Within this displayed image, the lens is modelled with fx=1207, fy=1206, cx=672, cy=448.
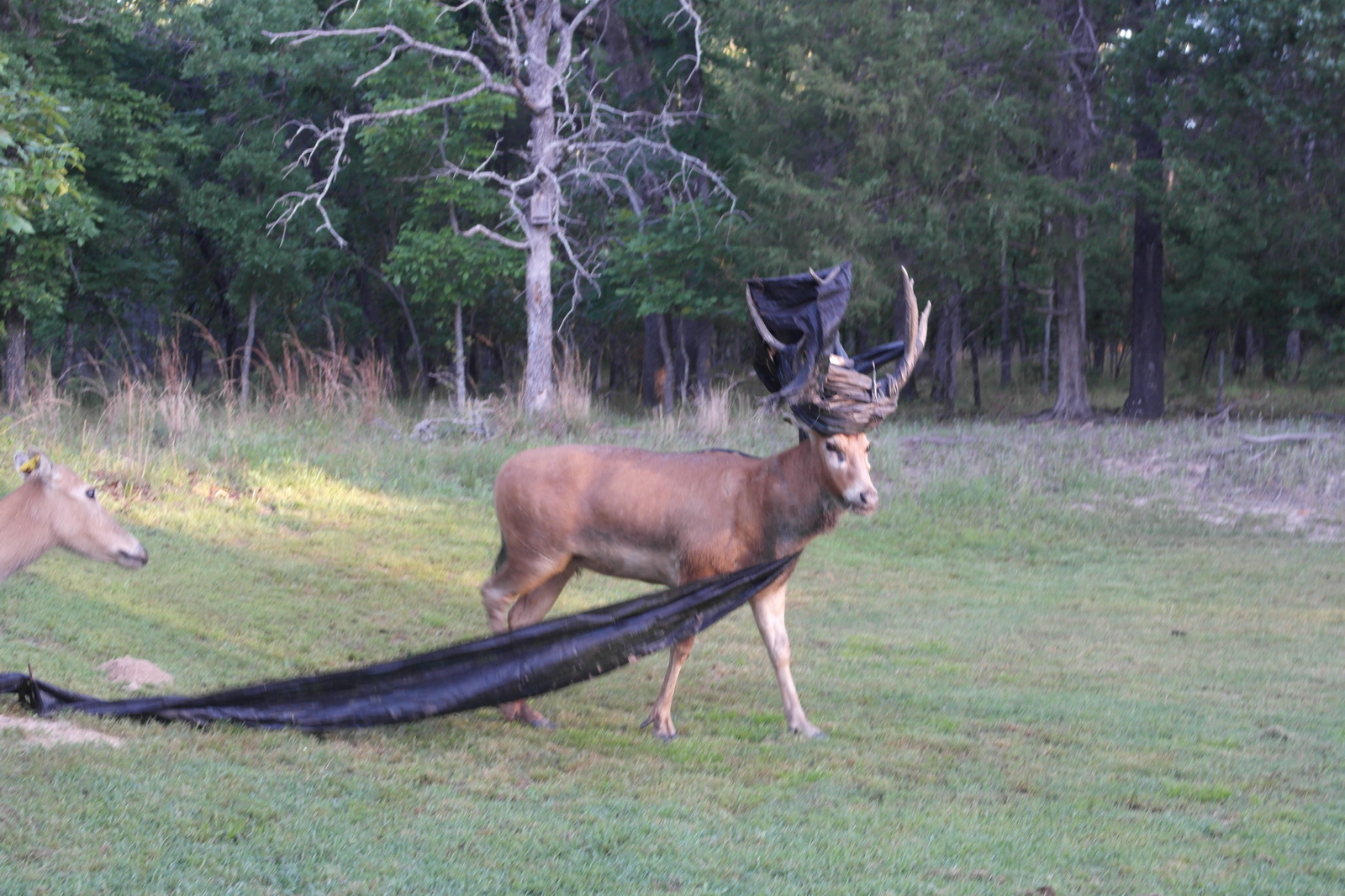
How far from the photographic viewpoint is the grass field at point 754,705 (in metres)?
4.88

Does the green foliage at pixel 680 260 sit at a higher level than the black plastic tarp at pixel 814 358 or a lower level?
higher

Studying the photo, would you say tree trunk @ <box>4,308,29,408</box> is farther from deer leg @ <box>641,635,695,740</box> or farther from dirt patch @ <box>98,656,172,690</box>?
deer leg @ <box>641,635,695,740</box>

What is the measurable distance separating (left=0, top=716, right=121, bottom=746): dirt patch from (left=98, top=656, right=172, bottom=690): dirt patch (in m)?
1.20

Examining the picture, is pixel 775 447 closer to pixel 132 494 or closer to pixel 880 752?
pixel 132 494

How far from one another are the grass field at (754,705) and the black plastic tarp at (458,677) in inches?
6.5

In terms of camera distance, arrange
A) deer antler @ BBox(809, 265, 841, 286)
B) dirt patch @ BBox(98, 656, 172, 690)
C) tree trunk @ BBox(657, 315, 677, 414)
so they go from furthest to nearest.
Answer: tree trunk @ BBox(657, 315, 677, 414), dirt patch @ BBox(98, 656, 172, 690), deer antler @ BBox(809, 265, 841, 286)

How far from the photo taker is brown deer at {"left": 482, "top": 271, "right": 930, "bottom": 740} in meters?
6.92

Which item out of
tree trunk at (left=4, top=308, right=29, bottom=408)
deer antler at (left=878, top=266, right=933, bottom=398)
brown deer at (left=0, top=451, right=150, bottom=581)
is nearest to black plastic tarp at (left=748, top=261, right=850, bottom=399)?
deer antler at (left=878, top=266, right=933, bottom=398)

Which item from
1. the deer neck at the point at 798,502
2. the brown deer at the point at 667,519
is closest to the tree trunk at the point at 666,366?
the brown deer at the point at 667,519

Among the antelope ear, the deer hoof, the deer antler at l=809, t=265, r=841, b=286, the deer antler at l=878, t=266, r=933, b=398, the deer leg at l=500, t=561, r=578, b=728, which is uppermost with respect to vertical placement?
the deer antler at l=809, t=265, r=841, b=286

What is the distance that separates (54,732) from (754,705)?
401cm

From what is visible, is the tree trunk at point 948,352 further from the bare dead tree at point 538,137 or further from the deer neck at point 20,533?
the deer neck at point 20,533

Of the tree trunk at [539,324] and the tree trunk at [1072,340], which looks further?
the tree trunk at [1072,340]

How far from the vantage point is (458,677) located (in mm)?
6445
